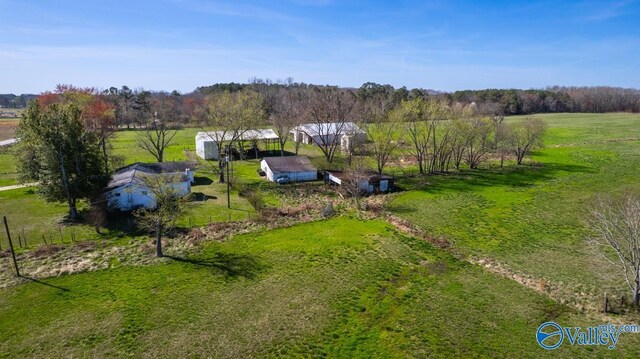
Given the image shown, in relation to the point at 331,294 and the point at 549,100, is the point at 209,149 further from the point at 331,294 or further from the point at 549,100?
the point at 549,100

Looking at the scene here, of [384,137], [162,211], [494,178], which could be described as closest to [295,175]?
[384,137]

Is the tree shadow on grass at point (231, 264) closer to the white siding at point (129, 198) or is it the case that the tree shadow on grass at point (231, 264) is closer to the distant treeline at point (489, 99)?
the white siding at point (129, 198)

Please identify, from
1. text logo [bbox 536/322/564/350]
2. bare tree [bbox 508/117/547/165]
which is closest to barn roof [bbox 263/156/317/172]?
bare tree [bbox 508/117/547/165]

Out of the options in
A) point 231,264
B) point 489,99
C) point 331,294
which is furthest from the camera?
point 489,99

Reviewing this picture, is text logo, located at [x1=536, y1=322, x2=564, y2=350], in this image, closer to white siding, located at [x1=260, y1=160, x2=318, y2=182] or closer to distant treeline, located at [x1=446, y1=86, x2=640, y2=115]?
white siding, located at [x1=260, y1=160, x2=318, y2=182]

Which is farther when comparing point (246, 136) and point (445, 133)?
point (246, 136)

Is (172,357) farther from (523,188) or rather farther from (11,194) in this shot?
(523,188)

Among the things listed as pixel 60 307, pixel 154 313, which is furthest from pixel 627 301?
pixel 60 307
